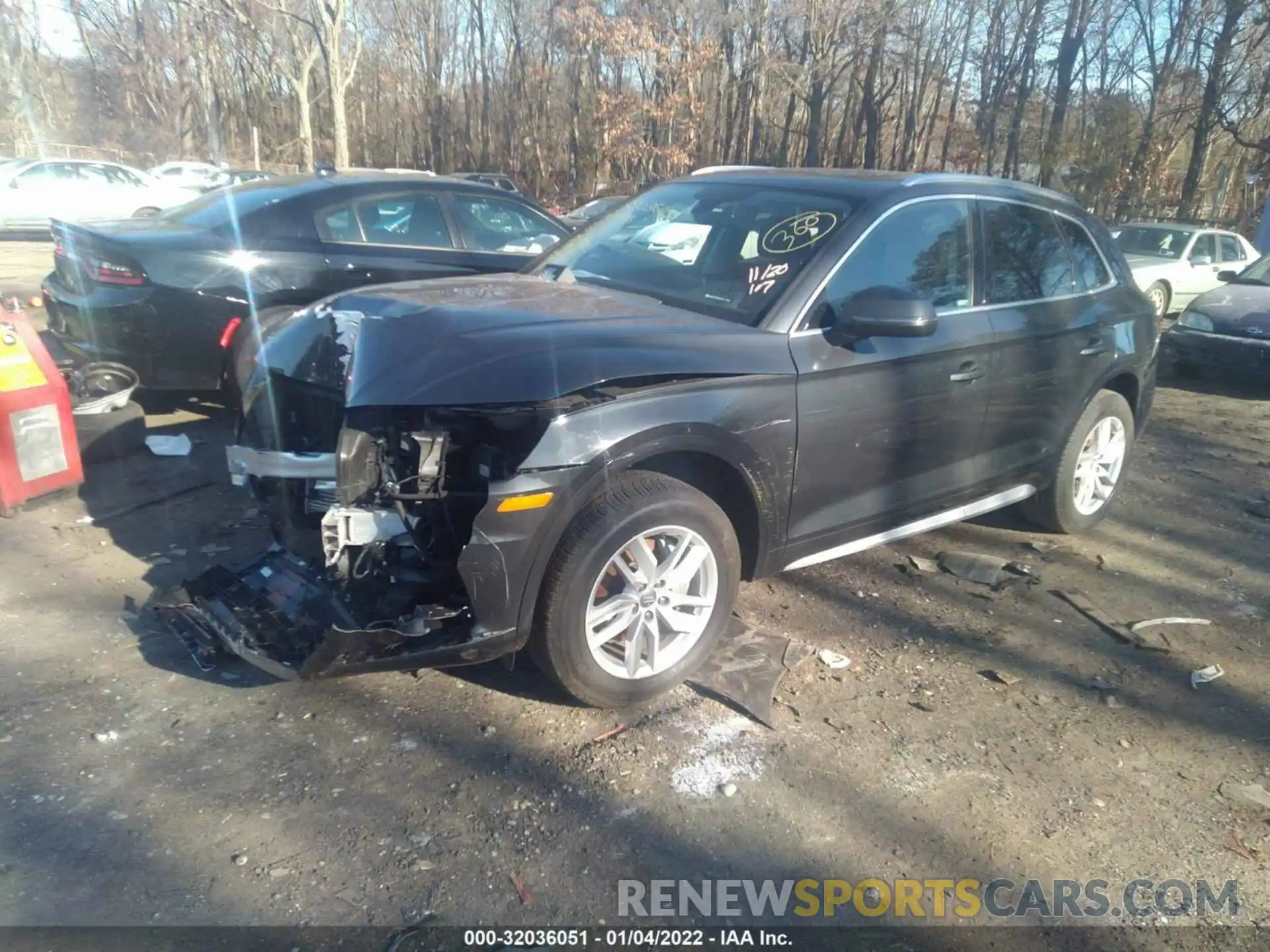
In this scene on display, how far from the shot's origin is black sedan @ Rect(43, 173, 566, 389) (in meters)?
5.87

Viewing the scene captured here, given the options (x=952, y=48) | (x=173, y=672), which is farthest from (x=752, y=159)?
(x=173, y=672)

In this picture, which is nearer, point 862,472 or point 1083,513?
point 862,472

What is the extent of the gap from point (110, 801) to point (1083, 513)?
15.6ft

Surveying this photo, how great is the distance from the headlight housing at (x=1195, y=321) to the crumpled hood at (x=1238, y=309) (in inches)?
0.8

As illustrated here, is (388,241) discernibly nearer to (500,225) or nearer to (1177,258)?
(500,225)

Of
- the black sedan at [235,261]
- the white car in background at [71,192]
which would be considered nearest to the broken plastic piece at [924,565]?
the black sedan at [235,261]

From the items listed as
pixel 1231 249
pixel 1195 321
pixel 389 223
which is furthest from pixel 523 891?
pixel 1231 249

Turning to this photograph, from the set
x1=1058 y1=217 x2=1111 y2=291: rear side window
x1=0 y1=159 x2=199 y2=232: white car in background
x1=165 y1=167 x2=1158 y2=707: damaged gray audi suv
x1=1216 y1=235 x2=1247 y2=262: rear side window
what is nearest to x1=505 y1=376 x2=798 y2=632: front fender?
x1=165 y1=167 x2=1158 y2=707: damaged gray audi suv

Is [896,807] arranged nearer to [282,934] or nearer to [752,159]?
[282,934]

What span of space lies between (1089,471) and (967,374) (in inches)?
60.1

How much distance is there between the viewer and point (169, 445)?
5777mm

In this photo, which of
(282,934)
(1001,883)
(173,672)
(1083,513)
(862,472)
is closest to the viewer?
(282,934)

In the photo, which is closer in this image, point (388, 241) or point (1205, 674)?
point (1205, 674)

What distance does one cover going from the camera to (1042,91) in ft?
101
